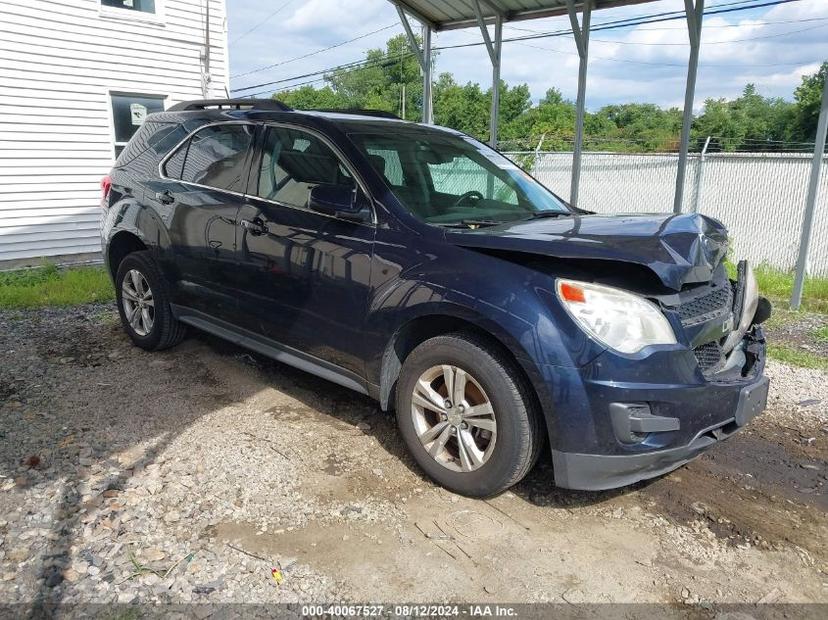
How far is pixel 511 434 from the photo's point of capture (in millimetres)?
2854

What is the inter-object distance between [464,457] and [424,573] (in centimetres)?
62

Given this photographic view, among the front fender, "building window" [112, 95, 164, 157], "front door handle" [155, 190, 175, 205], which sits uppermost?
"building window" [112, 95, 164, 157]

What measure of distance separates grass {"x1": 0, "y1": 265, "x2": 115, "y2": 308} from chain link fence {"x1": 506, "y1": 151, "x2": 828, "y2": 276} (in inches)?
382

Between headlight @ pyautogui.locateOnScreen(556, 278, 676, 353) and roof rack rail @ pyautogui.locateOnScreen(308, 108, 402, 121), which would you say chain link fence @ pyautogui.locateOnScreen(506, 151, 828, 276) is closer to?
roof rack rail @ pyautogui.locateOnScreen(308, 108, 402, 121)

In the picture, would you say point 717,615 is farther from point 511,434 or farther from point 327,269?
point 327,269

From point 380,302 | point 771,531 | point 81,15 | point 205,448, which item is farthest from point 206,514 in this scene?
point 81,15

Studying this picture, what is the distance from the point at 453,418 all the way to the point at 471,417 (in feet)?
0.36

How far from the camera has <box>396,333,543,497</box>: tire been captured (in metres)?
2.85

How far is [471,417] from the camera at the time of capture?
3.02 m

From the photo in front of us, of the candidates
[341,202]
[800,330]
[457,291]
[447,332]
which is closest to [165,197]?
[341,202]

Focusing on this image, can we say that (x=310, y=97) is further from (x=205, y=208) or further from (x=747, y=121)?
(x=205, y=208)

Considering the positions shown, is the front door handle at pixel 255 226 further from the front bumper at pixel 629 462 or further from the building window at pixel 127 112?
the building window at pixel 127 112

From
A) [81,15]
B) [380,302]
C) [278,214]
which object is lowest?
[380,302]

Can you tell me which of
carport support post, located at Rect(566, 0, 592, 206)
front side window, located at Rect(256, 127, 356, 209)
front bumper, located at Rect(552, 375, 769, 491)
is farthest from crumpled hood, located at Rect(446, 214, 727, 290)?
carport support post, located at Rect(566, 0, 592, 206)
